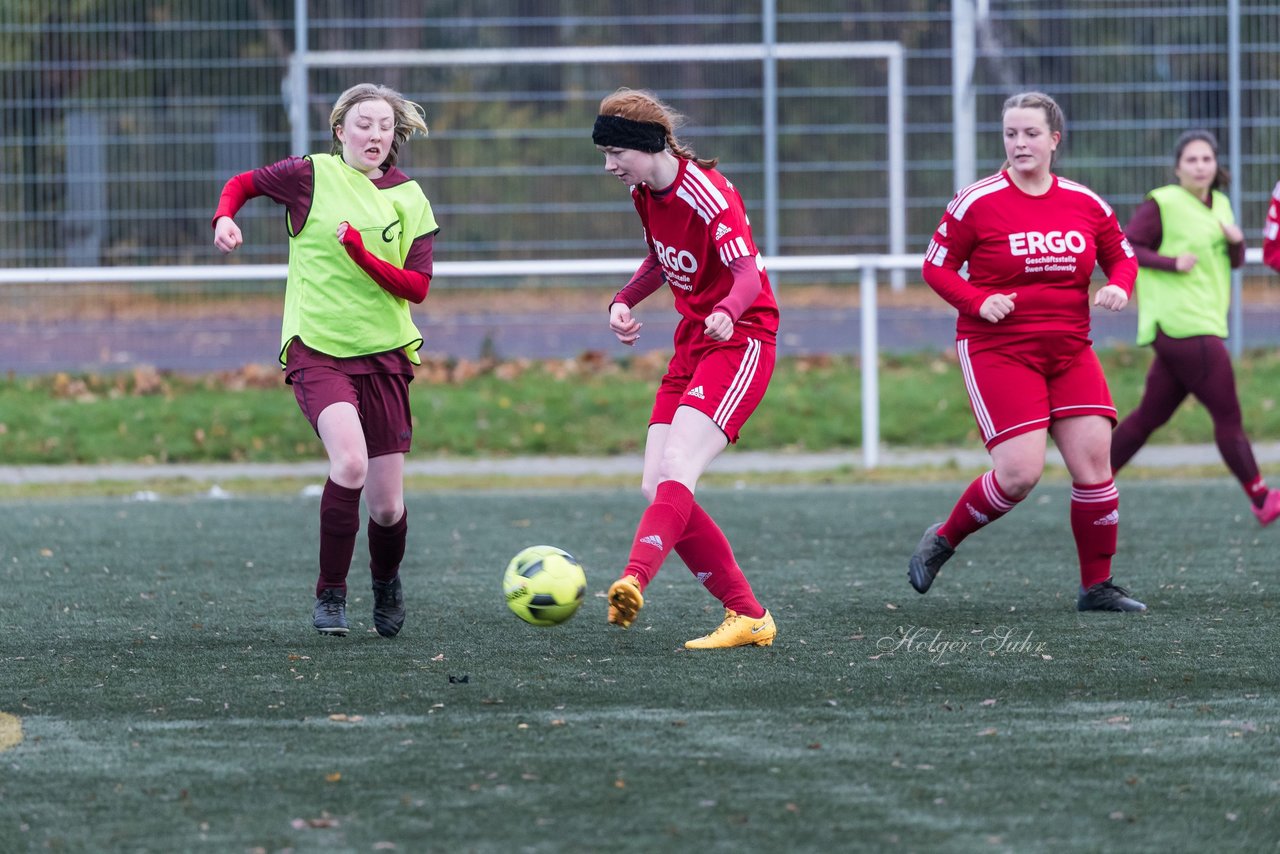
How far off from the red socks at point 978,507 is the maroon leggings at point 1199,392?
2.40m

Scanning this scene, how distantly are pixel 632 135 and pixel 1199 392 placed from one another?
4405mm

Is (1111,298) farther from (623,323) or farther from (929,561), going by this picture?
(623,323)

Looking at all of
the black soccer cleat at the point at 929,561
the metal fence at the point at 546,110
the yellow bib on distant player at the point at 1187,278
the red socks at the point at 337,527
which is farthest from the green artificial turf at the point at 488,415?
the red socks at the point at 337,527

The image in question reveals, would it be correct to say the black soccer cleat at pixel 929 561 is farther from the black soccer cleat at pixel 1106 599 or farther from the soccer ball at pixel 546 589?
the soccer ball at pixel 546 589

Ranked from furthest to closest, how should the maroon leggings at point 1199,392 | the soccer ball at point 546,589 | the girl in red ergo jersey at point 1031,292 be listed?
1. the maroon leggings at point 1199,392
2. the girl in red ergo jersey at point 1031,292
3. the soccer ball at point 546,589

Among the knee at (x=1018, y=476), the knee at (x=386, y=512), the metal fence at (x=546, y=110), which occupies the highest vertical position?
the metal fence at (x=546, y=110)

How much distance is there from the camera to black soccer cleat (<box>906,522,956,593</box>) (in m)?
6.51

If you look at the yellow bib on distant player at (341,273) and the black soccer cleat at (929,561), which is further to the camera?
the black soccer cleat at (929,561)

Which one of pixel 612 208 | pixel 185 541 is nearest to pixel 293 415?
pixel 612 208

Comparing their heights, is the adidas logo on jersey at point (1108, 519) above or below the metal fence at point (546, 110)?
below

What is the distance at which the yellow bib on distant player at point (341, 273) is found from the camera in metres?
5.84

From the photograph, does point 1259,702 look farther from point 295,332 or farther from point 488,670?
point 295,332

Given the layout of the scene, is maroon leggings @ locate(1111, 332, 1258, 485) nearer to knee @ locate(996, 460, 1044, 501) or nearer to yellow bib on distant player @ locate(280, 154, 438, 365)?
knee @ locate(996, 460, 1044, 501)

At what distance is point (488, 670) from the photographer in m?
5.24
